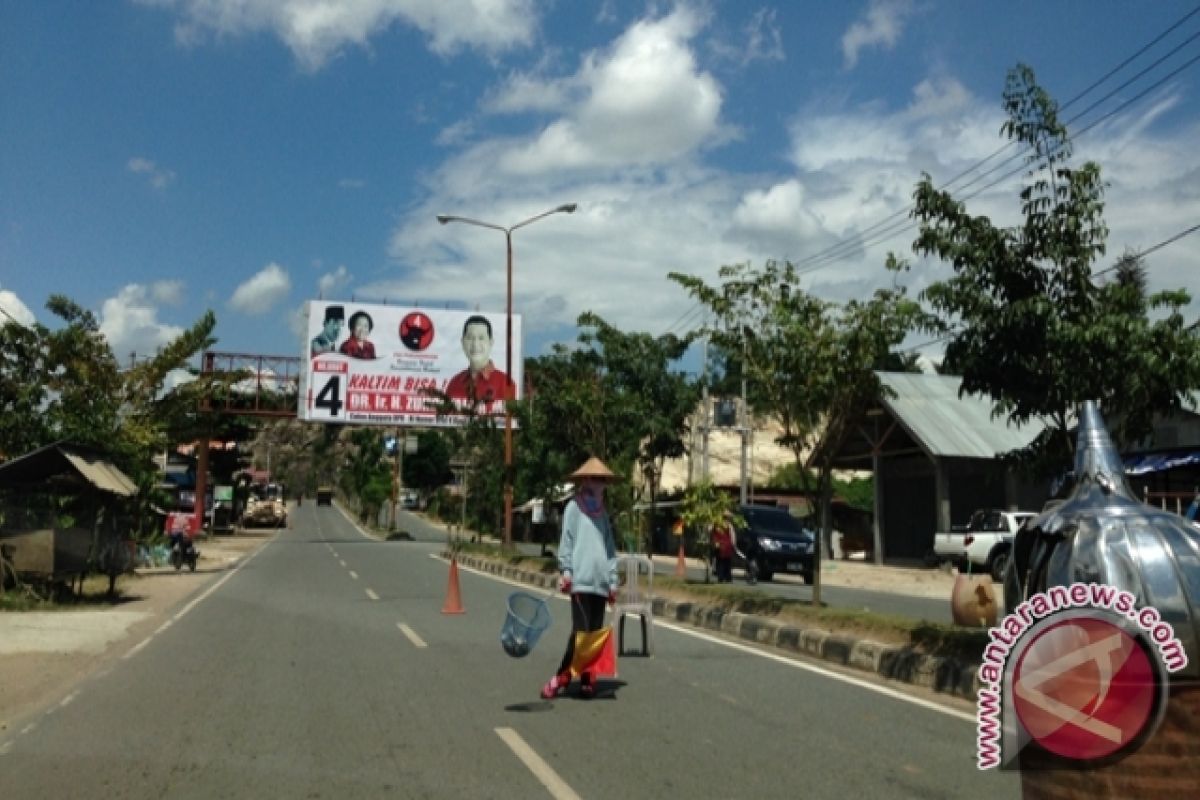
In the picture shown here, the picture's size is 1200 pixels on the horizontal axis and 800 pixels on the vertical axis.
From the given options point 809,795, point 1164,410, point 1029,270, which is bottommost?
point 809,795

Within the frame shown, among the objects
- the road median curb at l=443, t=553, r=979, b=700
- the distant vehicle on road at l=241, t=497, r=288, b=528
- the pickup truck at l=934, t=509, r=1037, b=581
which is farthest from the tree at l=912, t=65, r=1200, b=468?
the distant vehicle on road at l=241, t=497, r=288, b=528

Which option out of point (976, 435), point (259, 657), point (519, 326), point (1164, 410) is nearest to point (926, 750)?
point (1164, 410)

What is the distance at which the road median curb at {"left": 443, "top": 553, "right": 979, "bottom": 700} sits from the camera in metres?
9.96

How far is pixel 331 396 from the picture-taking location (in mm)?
44062

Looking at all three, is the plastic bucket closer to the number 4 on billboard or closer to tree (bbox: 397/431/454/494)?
the number 4 on billboard

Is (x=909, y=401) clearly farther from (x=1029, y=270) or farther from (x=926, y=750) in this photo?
(x=926, y=750)

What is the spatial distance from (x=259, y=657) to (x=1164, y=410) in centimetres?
918

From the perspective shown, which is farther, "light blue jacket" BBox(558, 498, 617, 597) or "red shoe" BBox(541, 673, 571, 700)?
"red shoe" BBox(541, 673, 571, 700)

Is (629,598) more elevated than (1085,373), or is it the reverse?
(1085,373)

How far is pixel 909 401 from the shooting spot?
36.1m

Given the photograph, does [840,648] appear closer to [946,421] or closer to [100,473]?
[100,473]

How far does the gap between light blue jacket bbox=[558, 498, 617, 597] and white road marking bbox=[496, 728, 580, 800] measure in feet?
4.83

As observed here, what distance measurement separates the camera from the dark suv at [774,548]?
2661 centimetres

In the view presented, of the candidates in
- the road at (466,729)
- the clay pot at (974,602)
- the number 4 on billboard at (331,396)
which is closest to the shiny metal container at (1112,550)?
the road at (466,729)
